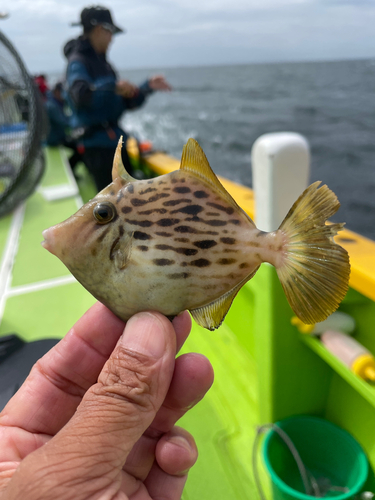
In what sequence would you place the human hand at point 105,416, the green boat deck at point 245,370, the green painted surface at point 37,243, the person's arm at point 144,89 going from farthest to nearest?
the person's arm at point 144,89, the green painted surface at point 37,243, the green boat deck at point 245,370, the human hand at point 105,416

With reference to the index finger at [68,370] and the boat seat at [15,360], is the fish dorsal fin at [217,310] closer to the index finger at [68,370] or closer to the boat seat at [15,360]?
the index finger at [68,370]

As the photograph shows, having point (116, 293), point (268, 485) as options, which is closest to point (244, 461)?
point (268, 485)

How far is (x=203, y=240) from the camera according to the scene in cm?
A: 73

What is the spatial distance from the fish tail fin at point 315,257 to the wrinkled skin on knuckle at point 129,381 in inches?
12.7

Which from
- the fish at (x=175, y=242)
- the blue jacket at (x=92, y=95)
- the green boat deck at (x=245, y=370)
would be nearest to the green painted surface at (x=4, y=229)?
the green boat deck at (x=245, y=370)

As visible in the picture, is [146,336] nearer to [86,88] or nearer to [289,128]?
[86,88]

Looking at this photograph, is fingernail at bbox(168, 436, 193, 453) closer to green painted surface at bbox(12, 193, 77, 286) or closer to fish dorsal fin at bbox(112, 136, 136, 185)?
fish dorsal fin at bbox(112, 136, 136, 185)

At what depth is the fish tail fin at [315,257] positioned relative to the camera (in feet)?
2.20

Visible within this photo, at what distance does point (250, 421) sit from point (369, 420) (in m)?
0.54

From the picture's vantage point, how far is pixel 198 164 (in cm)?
73

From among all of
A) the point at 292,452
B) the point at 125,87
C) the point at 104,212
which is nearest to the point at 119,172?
the point at 104,212

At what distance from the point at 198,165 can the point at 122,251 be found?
0.23 metres

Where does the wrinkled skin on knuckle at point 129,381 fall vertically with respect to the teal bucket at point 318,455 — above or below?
above

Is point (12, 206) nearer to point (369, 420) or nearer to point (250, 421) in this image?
point (250, 421)
